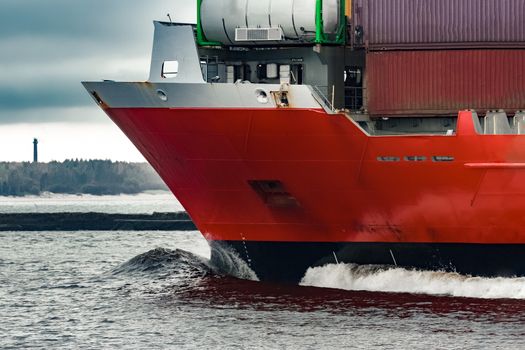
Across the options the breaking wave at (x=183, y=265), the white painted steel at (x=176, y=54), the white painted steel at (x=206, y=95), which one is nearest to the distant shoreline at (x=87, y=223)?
the breaking wave at (x=183, y=265)

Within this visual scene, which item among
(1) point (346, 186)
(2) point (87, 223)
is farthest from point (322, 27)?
(2) point (87, 223)

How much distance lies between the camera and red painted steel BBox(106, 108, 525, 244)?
133 ft

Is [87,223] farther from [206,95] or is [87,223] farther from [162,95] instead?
[206,95]

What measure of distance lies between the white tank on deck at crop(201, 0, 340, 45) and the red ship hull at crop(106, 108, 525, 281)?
11.8 feet

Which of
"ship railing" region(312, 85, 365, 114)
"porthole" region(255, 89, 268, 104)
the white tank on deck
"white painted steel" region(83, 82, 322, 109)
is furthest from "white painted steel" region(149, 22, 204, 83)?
"ship railing" region(312, 85, 365, 114)

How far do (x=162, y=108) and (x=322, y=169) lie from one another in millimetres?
5584

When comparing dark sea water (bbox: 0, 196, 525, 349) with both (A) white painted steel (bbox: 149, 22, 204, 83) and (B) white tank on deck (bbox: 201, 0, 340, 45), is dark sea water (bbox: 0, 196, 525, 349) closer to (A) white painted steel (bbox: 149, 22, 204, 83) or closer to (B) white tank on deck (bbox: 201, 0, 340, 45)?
(A) white painted steel (bbox: 149, 22, 204, 83)

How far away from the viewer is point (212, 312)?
38.9m

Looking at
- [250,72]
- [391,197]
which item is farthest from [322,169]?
[250,72]

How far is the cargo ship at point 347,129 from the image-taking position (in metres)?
40.8

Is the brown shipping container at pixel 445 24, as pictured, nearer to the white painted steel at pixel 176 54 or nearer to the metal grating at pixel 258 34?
the metal grating at pixel 258 34

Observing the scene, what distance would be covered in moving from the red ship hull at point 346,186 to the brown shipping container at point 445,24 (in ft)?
11.1

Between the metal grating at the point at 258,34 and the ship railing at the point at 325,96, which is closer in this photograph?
the ship railing at the point at 325,96

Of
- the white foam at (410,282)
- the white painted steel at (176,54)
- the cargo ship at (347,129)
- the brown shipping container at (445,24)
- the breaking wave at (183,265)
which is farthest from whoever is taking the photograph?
the breaking wave at (183,265)
